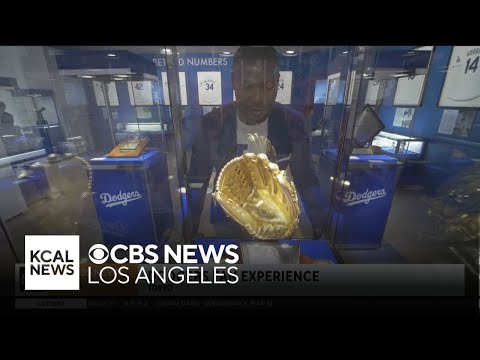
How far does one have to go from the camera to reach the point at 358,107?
1.18 metres

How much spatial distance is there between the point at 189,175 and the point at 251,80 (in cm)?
63

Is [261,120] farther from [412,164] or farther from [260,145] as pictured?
[412,164]

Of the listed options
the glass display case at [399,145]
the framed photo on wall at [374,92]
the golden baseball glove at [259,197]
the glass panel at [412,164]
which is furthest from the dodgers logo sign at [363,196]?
the golden baseball glove at [259,197]

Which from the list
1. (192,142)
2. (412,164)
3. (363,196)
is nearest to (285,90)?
(192,142)

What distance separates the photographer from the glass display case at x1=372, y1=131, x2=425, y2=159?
134 centimetres

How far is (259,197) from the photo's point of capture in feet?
2.95

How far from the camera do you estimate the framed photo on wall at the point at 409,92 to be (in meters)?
1.55

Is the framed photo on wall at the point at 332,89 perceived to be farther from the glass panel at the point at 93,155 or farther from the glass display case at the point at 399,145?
the glass panel at the point at 93,155

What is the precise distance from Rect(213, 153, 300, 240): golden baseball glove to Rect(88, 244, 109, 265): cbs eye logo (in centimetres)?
43

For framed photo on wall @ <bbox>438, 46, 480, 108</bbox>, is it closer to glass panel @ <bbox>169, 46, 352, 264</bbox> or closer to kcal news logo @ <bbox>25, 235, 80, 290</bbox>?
glass panel @ <bbox>169, 46, 352, 264</bbox>

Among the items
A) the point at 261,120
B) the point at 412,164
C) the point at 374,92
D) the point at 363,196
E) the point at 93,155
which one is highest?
the point at 374,92

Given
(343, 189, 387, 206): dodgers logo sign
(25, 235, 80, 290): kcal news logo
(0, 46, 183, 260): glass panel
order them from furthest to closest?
(343, 189, 387, 206): dodgers logo sign
(0, 46, 183, 260): glass panel
(25, 235, 80, 290): kcal news logo

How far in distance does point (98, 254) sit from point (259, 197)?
60cm

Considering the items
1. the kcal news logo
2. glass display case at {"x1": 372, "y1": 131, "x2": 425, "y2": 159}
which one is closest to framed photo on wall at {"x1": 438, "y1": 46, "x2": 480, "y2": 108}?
glass display case at {"x1": 372, "y1": 131, "x2": 425, "y2": 159}
